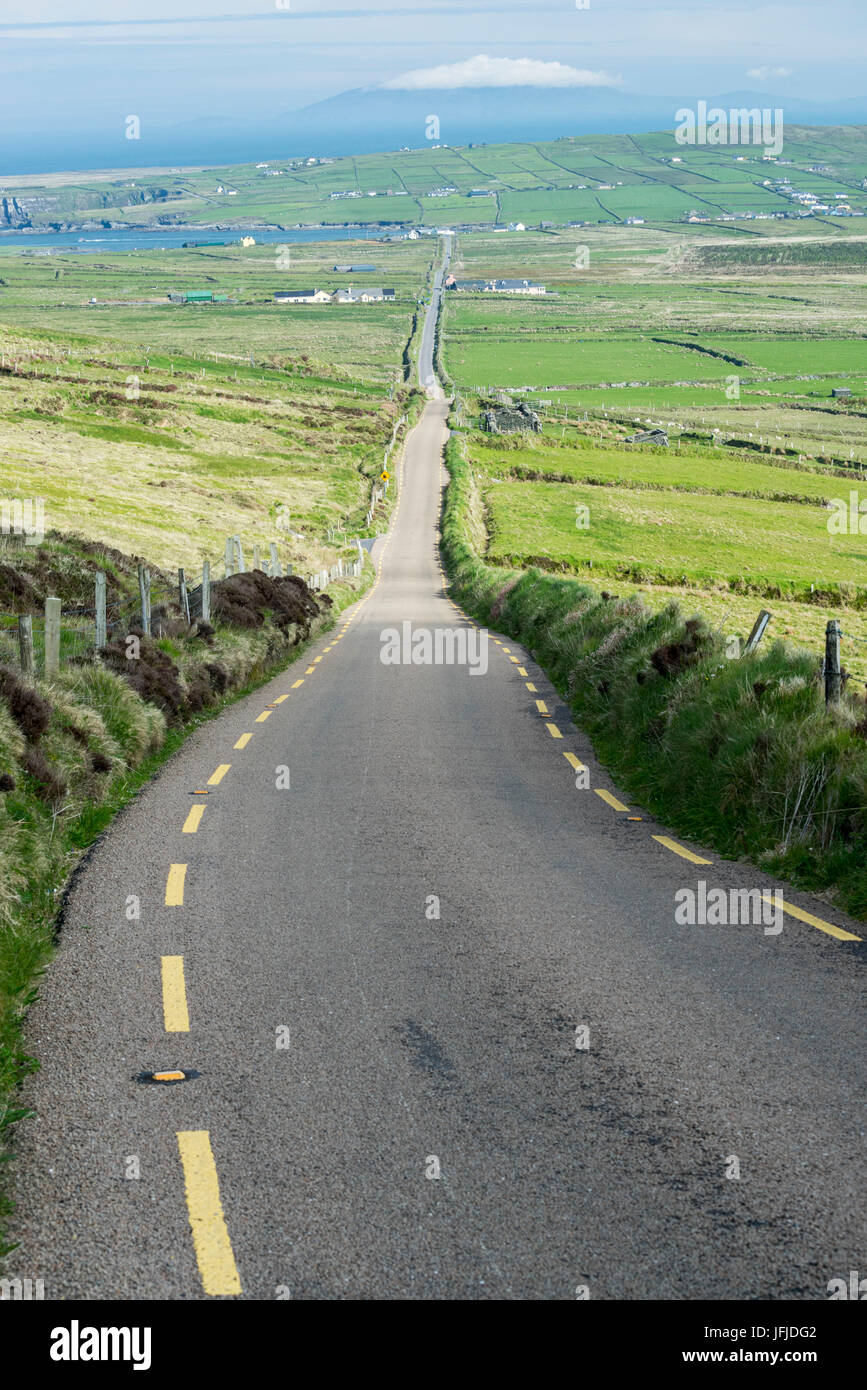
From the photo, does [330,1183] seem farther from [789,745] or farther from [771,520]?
[771,520]

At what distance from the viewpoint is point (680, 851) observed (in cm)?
1090

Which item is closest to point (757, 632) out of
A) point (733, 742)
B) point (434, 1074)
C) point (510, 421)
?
point (733, 742)

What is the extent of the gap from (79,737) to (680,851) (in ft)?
20.3

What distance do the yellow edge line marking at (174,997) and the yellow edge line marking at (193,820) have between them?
10.8 ft

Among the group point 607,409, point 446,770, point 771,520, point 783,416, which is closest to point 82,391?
point 771,520

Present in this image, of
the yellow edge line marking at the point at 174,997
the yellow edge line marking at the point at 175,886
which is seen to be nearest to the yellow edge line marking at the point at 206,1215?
the yellow edge line marking at the point at 174,997

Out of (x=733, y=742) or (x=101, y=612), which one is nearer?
(x=733, y=742)

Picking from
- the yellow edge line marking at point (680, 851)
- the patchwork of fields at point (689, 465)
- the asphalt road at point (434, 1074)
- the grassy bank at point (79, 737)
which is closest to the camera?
the asphalt road at point (434, 1074)

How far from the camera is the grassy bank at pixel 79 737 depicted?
7.91 m

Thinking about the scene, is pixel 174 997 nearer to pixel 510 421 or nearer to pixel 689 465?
pixel 689 465

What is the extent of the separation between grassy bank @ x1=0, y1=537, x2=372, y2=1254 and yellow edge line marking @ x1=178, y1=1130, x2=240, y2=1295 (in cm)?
78

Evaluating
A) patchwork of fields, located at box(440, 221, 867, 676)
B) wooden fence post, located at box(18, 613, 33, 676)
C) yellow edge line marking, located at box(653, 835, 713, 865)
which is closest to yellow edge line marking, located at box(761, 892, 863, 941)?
yellow edge line marking, located at box(653, 835, 713, 865)

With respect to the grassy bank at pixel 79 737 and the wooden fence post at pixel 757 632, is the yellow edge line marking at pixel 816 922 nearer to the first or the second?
the grassy bank at pixel 79 737

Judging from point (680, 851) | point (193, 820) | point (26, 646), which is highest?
point (26, 646)
